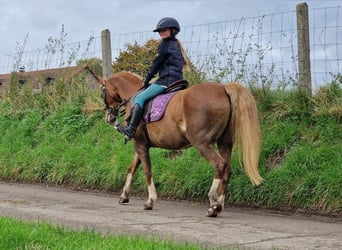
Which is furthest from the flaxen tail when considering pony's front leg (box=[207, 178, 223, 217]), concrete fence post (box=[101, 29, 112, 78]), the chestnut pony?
concrete fence post (box=[101, 29, 112, 78])

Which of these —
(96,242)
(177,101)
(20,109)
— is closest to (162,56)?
(177,101)

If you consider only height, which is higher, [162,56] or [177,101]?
[162,56]

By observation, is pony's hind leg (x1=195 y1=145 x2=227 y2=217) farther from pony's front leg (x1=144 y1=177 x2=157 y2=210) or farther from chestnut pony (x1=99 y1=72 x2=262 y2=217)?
pony's front leg (x1=144 y1=177 x2=157 y2=210)

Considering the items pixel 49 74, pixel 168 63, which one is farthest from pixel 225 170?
pixel 49 74

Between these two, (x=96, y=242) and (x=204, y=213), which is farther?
(x=204, y=213)

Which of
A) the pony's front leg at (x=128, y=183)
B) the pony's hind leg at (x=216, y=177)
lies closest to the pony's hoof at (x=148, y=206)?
the pony's front leg at (x=128, y=183)

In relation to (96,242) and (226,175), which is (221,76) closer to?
(226,175)

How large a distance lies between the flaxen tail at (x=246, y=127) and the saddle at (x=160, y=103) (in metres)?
0.98

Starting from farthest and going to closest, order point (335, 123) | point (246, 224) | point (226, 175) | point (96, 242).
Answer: point (335, 123)
point (226, 175)
point (246, 224)
point (96, 242)

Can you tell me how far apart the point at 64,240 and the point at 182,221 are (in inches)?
101

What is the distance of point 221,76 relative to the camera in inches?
510

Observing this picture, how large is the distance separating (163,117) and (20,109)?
29.6ft

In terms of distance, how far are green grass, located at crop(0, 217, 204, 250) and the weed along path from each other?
2.67ft

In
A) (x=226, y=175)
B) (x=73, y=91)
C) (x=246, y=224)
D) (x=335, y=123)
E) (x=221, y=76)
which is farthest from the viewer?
(x=73, y=91)
